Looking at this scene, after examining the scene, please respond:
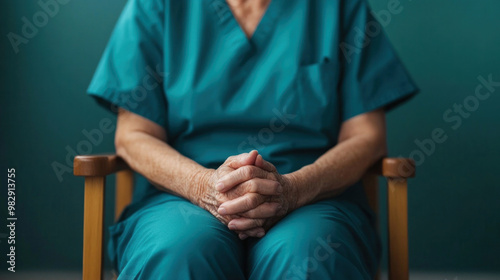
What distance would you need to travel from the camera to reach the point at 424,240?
1.44 metres

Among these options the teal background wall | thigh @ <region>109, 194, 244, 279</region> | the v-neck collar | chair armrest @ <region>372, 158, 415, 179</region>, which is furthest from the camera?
the teal background wall

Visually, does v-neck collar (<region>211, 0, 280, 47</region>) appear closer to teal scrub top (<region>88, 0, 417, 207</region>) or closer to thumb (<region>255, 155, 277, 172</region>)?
teal scrub top (<region>88, 0, 417, 207</region>)

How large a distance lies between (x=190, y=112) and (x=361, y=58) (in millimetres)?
A: 379

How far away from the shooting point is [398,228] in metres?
0.91

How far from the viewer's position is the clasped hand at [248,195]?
30.2 inches

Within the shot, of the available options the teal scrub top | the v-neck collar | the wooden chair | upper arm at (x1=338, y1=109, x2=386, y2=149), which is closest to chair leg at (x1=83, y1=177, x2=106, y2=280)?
the wooden chair

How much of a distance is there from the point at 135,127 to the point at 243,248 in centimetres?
37

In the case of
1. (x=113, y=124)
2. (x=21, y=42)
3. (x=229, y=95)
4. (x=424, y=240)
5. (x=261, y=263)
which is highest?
(x=21, y=42)

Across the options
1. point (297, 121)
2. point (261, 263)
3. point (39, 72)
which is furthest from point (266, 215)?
point (39, 72)

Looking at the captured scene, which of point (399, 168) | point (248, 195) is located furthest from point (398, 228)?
point (248, 195)

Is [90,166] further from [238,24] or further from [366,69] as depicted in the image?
[366,69]

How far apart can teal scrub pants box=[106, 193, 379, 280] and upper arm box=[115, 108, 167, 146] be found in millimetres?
214

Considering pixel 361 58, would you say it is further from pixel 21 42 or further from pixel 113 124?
pixel 21 42

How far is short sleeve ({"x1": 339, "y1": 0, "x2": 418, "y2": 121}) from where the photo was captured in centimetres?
103
